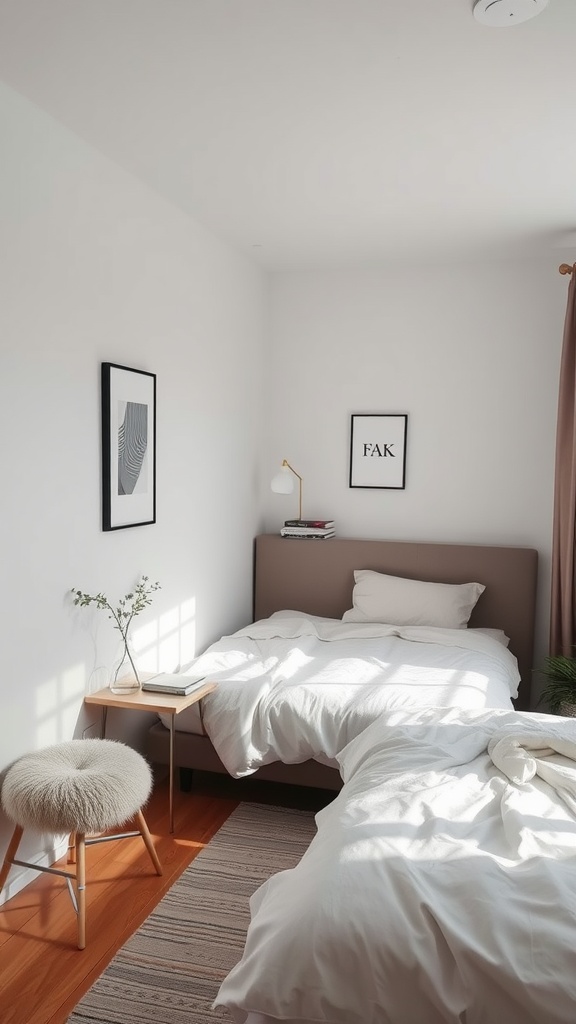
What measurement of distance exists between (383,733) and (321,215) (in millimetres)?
2449

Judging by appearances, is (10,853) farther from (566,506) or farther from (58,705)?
(566,506)

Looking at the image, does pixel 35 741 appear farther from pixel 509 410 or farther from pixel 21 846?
pixel 509 410

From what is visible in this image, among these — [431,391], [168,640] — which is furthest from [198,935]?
[431,391]

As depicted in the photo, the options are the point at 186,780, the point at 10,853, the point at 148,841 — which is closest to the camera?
the point at 10,853

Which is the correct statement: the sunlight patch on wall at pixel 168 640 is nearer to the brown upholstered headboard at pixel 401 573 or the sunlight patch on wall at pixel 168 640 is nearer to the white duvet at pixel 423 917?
the brown upholstered headboard at pixel 401 573

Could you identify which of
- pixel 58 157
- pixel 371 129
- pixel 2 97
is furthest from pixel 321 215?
pixel 2 97

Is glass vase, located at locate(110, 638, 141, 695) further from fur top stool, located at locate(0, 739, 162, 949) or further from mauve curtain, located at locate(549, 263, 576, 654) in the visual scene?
mauve curtain, located at locate(549, 263, 576, 654)

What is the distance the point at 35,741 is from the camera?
2730 mm

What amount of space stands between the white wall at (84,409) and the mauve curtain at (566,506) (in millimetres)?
1827

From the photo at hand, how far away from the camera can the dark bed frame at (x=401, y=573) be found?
4320 millimetres

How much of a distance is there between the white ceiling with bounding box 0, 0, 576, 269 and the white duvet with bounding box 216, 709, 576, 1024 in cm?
204

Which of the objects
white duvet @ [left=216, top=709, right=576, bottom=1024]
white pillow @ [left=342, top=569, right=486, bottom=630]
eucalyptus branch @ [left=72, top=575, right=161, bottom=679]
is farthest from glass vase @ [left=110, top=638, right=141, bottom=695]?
white pillow @ [left=342, top=569, right=486, bottom=630]

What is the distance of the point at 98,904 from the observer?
260 cm

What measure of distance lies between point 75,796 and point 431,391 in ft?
10.3
